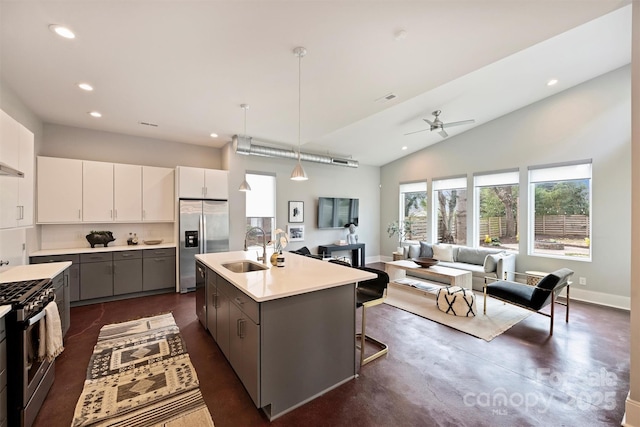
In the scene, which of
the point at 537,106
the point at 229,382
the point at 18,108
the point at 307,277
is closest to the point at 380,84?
the point at 307,277

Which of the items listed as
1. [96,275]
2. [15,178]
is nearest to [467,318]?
[15,178]

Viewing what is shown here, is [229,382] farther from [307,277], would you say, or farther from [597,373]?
[597,373]

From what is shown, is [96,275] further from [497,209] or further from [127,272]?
[497,209]

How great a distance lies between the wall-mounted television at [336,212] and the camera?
716 cm

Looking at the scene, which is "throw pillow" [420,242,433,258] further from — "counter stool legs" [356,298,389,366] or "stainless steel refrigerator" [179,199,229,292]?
"stainless steel refrigerator" [179,199,229,292]

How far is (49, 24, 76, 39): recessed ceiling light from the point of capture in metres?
2.28

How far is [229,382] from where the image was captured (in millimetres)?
2396

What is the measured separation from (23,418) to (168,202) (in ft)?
12.8

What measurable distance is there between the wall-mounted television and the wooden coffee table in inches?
86.7

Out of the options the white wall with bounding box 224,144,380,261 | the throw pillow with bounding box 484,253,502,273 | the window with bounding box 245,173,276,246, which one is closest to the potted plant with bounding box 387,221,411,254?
the white wall with bounding box 224,144,380,261

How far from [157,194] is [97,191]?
871 mm

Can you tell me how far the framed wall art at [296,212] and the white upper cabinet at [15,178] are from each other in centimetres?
448

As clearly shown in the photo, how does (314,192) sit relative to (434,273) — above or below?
above

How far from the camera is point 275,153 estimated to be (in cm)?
583
